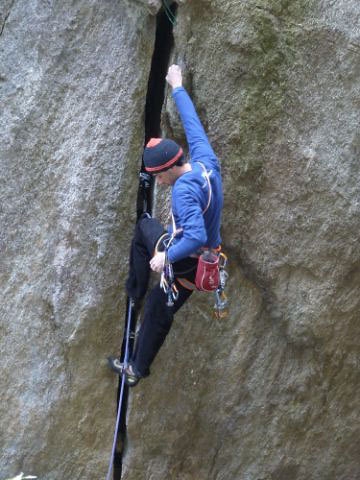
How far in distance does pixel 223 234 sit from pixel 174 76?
144 centimetres

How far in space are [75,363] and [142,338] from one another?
2.70 feet

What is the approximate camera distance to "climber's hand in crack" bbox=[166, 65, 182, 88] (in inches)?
197

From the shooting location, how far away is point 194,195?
4508mm

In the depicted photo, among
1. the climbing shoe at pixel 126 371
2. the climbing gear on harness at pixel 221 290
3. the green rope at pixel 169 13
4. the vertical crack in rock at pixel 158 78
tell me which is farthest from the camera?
the climbing shoe at pixel 126 371

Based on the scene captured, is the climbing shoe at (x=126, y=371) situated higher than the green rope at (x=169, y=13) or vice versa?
the green rope at (x=169, y=13)

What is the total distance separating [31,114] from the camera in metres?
5.42

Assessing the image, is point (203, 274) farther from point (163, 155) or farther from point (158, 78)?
point (158, 78)

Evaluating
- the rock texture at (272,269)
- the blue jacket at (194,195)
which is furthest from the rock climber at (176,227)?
the rock texture at (272,269)

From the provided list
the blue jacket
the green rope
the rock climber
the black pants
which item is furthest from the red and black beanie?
the green rope

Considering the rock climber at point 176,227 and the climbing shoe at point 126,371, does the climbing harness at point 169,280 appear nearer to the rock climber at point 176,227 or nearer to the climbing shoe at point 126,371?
the rock climber at point 176,227

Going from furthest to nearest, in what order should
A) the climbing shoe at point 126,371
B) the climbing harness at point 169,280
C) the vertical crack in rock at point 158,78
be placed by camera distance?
1. the climbing shoe at point 126,371
2. the vertical crack in rock at point 158,78
3. the climbing harness at point 169,280

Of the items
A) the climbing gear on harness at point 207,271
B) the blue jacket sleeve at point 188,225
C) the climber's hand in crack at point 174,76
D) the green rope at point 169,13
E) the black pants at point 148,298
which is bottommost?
the black pants at point 148,298

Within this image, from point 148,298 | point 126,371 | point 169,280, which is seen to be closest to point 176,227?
point 169,280

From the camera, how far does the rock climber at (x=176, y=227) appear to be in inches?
176
